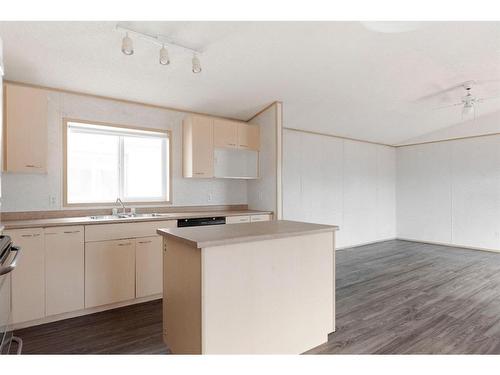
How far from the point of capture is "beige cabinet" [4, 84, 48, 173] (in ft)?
8.68

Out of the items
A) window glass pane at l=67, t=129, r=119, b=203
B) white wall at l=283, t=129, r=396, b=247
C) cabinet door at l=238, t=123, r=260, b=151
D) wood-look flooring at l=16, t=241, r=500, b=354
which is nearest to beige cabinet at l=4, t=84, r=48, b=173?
window glass pane at l=67, t=129, r=119, b=203

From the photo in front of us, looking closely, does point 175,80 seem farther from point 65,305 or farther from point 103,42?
point 65,305

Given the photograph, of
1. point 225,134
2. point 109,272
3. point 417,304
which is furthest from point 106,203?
point 417,304

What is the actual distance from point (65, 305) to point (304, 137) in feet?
14.3

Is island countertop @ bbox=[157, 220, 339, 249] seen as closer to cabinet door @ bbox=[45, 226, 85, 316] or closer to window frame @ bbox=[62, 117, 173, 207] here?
cabinet door @ bbox=[45, 226, 85, 316]

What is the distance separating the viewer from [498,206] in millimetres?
5523

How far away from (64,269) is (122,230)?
603 mm

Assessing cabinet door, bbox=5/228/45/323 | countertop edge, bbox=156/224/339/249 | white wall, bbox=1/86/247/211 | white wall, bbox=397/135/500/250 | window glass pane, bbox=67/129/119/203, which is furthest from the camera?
white wall, bbox=397/135/500/250

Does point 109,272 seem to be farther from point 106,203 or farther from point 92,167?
point 92,167

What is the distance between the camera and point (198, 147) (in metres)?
3.93

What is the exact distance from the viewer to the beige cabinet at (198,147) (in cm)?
390

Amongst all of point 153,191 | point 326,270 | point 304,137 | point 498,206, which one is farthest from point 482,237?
point 153,191

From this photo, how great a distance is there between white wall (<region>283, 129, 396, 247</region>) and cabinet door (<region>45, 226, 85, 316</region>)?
3267 mm

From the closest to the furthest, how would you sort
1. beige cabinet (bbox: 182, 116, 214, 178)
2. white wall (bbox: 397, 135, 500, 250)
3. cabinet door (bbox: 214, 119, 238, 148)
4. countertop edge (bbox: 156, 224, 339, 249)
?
1. countertop edge (bbox: 156, 224, 339, 249)
2. beige cabinet (bbox: 182, 116, 214, 178)
3. cabinet door (bbox: 214, 119, 238, 148)
4. white wall (bbox: 397, 135, 500, 250)
